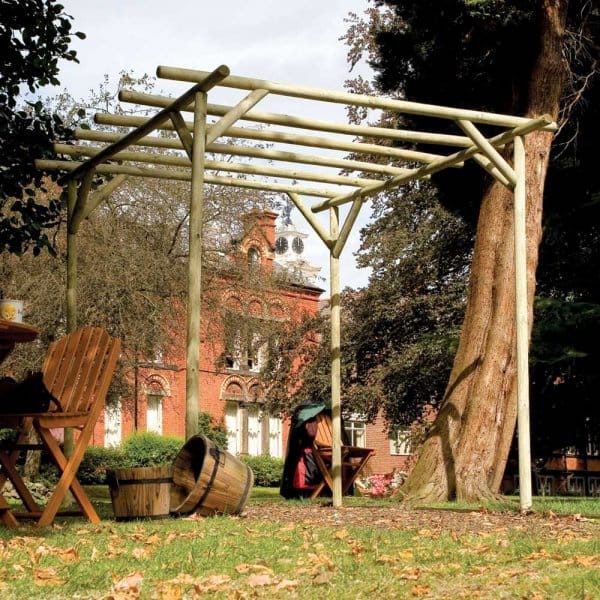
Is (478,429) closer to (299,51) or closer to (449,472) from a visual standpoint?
(449,472)

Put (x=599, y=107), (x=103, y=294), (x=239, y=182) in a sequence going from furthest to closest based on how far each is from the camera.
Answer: (x=103, y=294), (x=599, y=107), (x=239, y=182)

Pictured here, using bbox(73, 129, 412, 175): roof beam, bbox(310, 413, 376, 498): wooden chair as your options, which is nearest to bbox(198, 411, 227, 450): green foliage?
bbox(310, 413, 376, 498): wooden chair

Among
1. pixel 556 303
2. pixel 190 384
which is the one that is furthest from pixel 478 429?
pixel 556 303

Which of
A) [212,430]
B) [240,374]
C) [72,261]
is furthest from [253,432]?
[72,261]

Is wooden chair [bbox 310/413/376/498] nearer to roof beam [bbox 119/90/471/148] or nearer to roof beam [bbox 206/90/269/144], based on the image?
roof beam [bbox 119/90/471/148]

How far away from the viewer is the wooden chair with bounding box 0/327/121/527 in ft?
23.6

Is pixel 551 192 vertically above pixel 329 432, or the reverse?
pixel 551 192

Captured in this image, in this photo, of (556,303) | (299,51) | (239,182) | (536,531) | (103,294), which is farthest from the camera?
(103,294)

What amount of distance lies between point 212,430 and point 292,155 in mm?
24559

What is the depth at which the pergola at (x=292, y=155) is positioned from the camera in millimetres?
7934

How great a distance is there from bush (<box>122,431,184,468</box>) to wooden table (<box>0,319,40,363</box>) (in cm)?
2114

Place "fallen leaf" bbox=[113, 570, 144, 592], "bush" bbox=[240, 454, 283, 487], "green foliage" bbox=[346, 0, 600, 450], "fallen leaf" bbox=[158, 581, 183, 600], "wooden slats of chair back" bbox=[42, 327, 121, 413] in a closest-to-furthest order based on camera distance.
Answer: "fallen leaf" bbox=[158, 581, 183, 600]
"fallen leaf" bbox=[113, 570, 144, 592]
"wooden slats of chair back" bbox=[42, 327, 121, 413]
"green foliage" bbox=[346, 0, 600, 450]
"bush" bbox=[240, 454, 283, 487]

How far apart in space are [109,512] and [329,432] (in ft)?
14.8

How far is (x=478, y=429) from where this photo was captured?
37.2 feet
